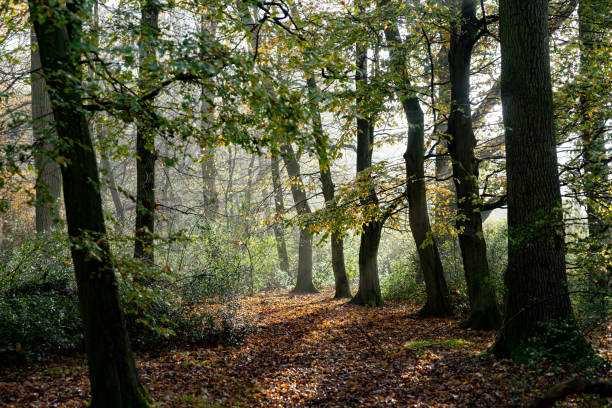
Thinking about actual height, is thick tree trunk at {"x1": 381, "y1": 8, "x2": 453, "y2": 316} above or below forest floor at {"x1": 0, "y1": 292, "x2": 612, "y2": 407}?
above

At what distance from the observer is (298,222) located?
968 cm

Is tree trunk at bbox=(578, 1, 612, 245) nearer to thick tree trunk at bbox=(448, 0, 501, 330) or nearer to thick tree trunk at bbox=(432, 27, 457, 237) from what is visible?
thick tree trunk at bbox=(448, 0, 501, 330)

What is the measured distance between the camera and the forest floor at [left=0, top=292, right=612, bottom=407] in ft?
16.6

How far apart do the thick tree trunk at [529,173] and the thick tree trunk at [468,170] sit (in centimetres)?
245

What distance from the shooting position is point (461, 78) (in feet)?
28.5

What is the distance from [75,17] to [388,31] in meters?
8.33

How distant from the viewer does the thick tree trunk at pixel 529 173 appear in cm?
552

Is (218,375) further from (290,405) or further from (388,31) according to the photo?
(388,31)

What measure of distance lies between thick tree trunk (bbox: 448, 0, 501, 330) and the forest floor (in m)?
0.59

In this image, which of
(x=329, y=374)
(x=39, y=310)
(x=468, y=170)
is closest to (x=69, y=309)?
(x=39, y=310)

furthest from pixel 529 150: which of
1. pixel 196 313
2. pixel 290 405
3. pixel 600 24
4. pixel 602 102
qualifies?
pixel 196 313

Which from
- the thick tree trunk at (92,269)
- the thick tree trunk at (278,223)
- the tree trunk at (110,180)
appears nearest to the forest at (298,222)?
the thick tree trunk at (92,269)

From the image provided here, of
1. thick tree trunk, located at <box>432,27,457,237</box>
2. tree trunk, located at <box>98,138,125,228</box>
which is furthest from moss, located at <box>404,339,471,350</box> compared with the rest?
tree trunk, located at <box>98,138,125,228</box>

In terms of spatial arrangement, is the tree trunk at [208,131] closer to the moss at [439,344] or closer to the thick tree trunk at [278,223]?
the thick tree trunk at [278,223]
